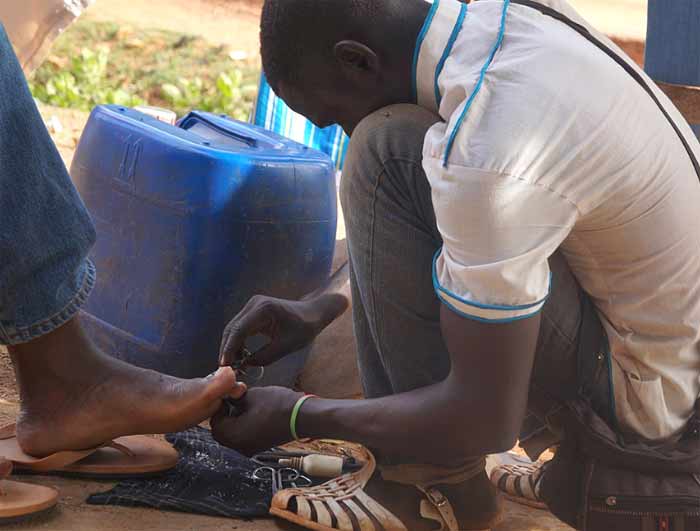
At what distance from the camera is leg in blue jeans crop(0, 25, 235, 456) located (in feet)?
6.89

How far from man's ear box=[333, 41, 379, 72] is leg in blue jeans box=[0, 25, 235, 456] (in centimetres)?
64

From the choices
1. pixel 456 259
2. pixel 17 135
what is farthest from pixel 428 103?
pixel 17 135

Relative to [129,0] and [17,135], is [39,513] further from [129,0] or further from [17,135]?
[129,0]

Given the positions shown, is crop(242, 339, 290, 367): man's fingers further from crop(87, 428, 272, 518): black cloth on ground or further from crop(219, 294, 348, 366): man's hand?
crop(87, 428, 272, 518): black cloth on ground

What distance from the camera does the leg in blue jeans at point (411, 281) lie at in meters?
2.11

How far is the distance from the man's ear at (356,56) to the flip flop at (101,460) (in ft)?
3.23

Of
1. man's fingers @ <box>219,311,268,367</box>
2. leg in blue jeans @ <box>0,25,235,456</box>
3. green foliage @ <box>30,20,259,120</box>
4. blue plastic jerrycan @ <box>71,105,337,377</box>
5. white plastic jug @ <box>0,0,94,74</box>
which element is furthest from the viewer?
green foliage @ <box>30,20,259,120</box>

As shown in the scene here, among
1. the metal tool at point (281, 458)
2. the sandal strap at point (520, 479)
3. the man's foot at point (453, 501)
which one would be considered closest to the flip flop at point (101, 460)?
the metal tool at point (281, 458)

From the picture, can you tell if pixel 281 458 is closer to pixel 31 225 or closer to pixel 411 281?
pixel 411 281

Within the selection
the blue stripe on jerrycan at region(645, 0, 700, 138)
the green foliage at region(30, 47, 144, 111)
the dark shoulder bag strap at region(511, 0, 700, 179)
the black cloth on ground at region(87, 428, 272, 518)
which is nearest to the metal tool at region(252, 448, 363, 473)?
the black cloth on ground at region(87, 428, 272, 518)

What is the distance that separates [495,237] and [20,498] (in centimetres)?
108

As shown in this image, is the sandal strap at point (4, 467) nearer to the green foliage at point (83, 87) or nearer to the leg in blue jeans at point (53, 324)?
the leg in blue jeans at point (53, 324)

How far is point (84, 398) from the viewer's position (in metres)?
2.27

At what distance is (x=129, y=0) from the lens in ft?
32.6
